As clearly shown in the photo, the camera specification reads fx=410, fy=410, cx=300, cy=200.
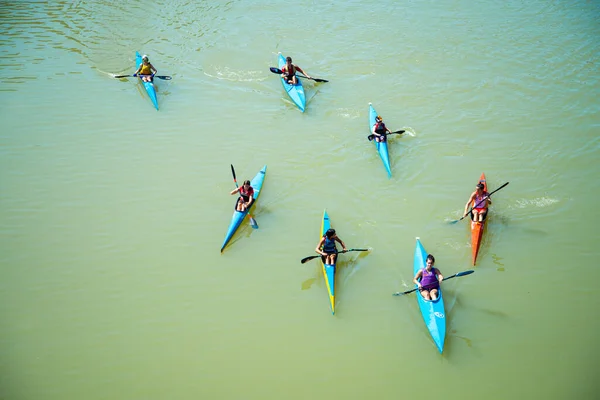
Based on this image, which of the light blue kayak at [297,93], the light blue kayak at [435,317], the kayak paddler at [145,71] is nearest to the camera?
the light blue kayak at [435,317]

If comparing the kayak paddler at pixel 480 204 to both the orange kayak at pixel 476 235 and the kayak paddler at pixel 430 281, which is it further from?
the kayak paddler at pixel 430 281

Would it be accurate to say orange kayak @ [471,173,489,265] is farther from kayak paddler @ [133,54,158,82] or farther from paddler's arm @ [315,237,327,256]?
kayak paddler @ [133,54,158,82]

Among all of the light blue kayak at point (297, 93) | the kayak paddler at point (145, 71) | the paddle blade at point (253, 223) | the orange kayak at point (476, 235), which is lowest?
the paddle blade at point (253, 223)

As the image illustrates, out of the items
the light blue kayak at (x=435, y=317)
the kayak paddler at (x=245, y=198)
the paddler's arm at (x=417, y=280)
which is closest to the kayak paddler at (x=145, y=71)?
the kayak paddler at (x=245, y=198)

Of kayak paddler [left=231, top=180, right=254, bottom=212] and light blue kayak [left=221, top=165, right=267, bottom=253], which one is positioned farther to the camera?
kayak paddler [left=231, top=180, right=254, bottom=212]

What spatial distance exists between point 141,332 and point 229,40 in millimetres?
10334

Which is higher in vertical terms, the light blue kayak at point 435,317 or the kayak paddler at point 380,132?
the kayak paddler at point 380,132

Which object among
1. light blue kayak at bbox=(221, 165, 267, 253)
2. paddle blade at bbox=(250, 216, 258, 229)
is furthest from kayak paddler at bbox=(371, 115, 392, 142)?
paddle blade at bbox=(250, 216, 258, 229)

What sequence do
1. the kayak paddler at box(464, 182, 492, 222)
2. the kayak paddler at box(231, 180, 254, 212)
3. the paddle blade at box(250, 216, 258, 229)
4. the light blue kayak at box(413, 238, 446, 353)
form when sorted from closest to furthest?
the light blue kayak at box(413, 238, 446, 353) < the kayak paddler at box(464, 182, 492, 222) < the paddle blade at box(250, 216, 258, 229) < the kayak paddler at box(231, 180, 254, 212)

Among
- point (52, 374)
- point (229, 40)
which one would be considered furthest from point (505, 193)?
point (229, 40)

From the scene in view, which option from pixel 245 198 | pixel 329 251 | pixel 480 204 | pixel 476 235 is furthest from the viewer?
pixel 245 198

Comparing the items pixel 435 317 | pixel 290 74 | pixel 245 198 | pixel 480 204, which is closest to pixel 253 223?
pixel 245 198

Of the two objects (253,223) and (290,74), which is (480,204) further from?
(290,74)

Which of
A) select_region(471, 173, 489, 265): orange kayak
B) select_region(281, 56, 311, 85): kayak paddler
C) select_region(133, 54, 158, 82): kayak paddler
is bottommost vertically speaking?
select_region(471, 173, 489, 265): orange kayak
